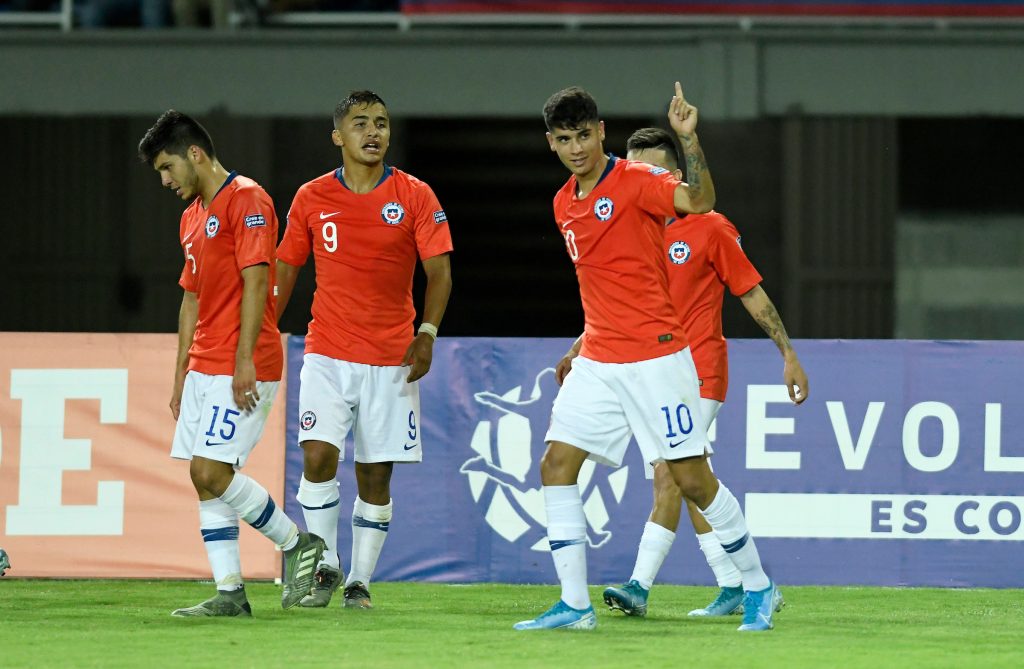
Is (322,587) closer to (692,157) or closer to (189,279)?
(189,279)

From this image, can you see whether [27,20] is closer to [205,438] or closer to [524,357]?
[524,357]

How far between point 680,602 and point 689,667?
104 inches

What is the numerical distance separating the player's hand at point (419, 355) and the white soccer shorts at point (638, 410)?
1043 millimetres

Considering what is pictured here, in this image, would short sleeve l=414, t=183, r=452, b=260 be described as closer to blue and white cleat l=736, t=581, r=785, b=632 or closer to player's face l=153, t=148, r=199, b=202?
player's face l=153, t=148, r=199, b=202

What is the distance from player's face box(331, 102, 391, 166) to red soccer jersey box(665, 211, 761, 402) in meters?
1.31

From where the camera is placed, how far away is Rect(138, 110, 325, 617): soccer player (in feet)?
20.7

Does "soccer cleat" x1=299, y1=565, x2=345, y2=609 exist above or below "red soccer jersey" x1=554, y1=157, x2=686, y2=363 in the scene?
below

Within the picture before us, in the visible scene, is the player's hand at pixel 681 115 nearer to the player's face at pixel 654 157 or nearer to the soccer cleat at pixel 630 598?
the player's face at pixel 654 157

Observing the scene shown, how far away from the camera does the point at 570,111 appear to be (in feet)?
19.2

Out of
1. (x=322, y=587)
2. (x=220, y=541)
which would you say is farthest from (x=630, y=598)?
(x=220, y=541)

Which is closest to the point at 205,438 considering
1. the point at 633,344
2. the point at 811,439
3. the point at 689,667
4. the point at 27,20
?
the point at 633,344

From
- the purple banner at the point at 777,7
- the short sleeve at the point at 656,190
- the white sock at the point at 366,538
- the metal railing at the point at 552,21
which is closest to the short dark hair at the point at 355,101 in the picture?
the short sleeve at the point at 656,190

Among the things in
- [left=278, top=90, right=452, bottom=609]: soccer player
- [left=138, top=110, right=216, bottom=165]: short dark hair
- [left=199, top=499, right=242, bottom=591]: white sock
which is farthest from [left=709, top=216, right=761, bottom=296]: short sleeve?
[left=199, top=499, right=242, bottom=591]: white sock

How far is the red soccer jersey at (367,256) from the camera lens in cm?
691
